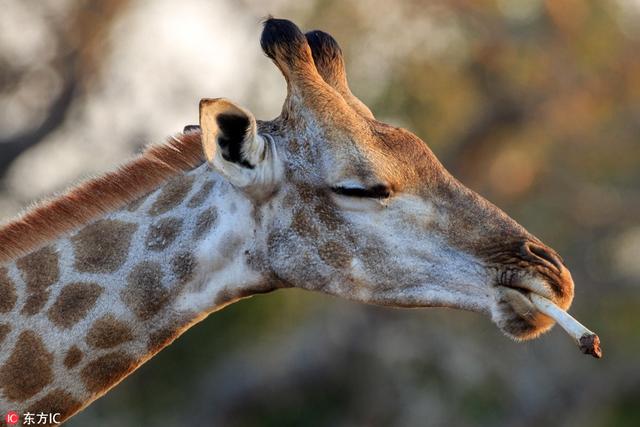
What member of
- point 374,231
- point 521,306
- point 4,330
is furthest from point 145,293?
point 521,306

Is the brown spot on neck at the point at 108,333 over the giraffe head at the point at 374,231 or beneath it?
beneath

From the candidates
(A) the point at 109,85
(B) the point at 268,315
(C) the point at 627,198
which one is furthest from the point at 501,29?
(A) the point at 109,85

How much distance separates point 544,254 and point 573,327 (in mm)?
608

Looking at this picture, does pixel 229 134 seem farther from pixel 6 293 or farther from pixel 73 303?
pixel 6 293

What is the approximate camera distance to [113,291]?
678cm

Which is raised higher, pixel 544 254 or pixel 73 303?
pixel 544 254

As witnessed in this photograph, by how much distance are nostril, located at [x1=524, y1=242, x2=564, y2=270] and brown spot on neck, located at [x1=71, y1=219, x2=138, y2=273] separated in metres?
2.12

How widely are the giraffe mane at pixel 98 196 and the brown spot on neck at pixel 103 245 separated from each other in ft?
0.24

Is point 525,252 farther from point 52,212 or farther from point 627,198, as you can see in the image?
point 627,198

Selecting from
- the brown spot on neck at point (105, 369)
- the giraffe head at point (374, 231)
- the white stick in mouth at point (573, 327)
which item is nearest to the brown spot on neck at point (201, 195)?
the giraffe head at point (374, 231)

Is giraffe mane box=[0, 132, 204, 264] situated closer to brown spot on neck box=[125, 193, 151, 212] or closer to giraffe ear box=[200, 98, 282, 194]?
brown spot on neck box=[125, 193, 151, 212]

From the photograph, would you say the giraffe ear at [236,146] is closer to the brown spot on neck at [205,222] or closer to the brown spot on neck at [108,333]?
the brown spot on neck at [205,222]

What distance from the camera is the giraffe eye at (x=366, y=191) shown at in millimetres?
6879

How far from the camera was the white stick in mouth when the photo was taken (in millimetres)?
6344
